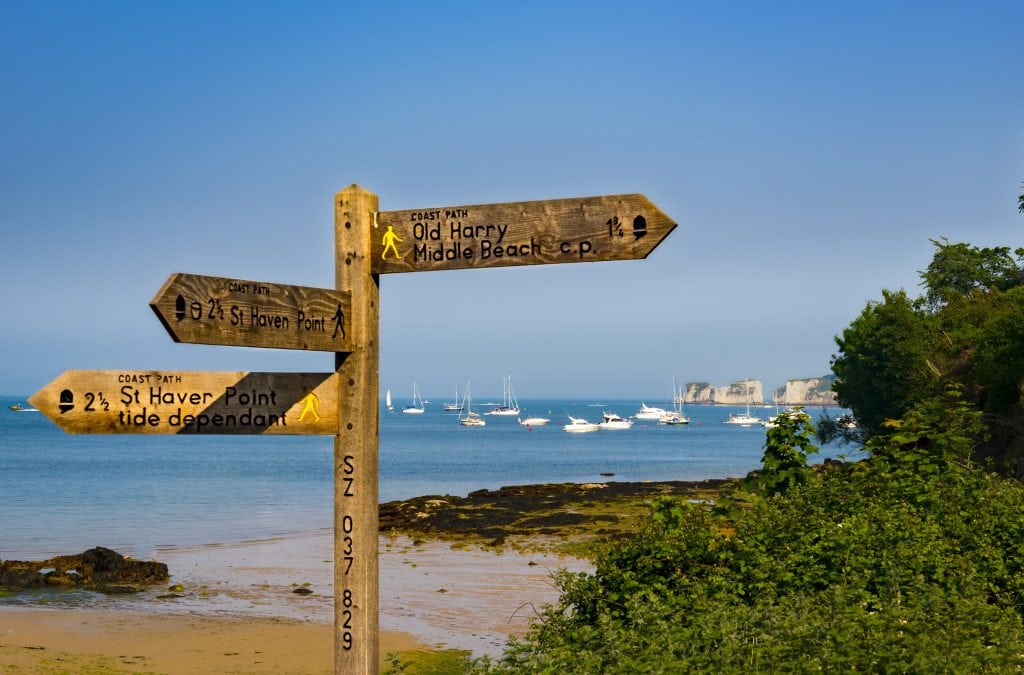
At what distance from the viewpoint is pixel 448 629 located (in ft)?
62.0

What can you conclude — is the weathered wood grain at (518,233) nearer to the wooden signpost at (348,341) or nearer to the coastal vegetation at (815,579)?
the wooden signpost at (348,341)

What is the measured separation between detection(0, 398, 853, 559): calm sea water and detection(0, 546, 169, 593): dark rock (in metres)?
4.79

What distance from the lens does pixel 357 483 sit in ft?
19.2

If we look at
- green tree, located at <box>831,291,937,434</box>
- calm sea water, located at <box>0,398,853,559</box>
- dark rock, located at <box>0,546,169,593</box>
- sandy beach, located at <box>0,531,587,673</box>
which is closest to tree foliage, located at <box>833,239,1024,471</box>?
green tree, located at <box>831,291,937,434</box>

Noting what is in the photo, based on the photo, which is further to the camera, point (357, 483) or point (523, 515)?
point (523, 515)

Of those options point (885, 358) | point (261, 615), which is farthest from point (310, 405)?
point (885, 358)

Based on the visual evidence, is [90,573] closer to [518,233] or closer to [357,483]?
[357,483]

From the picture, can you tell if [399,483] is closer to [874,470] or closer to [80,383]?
[874,470]

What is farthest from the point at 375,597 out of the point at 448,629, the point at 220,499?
the point at 220,499

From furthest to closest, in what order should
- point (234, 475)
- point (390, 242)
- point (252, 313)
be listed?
point (234, 475), point (390, 242), point (252, 313)

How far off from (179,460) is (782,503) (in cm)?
9175

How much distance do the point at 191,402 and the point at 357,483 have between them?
1.04m

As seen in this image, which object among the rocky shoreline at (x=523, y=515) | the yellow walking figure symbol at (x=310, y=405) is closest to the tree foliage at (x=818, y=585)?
the yellow walking figure symbol at (x=310, y=405)

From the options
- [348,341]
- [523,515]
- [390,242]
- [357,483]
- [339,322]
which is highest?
[390,242]
